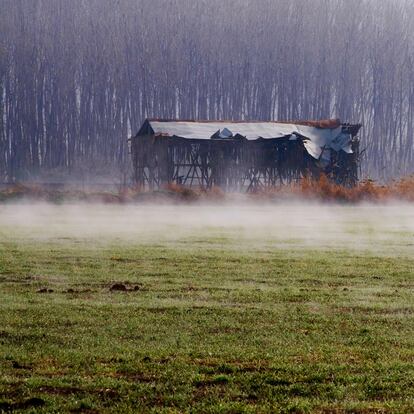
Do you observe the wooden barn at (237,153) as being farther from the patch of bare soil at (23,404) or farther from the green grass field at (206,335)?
the patch of bare soil at (23,404)

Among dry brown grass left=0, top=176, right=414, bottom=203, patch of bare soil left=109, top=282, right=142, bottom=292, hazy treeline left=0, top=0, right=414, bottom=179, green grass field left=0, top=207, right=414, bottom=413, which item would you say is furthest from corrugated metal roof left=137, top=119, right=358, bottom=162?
patch of bare soil left=109, top=282, right=142, bottom=292

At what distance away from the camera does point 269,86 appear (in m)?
98.3

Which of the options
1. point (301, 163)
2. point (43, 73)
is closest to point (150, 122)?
point (301, 163)

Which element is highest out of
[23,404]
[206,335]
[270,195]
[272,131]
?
[272,131]

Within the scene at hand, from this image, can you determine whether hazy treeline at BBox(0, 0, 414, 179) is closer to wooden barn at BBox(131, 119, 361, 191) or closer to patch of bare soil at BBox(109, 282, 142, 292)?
wooden barn at BBox(131, 119, 361, 191)

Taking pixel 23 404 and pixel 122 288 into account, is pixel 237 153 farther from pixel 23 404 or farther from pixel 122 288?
pixel 23 404

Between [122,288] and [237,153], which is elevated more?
[237,153]

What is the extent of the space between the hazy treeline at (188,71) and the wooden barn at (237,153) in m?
29.7

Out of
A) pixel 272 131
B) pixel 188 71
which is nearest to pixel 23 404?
pixel 272 131

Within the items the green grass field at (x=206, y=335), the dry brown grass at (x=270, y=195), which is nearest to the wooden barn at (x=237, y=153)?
the dry brown grass at (x=270, y=195)

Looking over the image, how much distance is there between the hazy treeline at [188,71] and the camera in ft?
302

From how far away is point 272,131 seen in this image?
6047cm

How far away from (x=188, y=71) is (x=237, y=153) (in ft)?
127

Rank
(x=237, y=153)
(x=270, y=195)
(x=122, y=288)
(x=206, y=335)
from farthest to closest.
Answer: (x=237, y=153) → (x=270, y=195) → (x=122, y=288) → (x=206, y=335)
